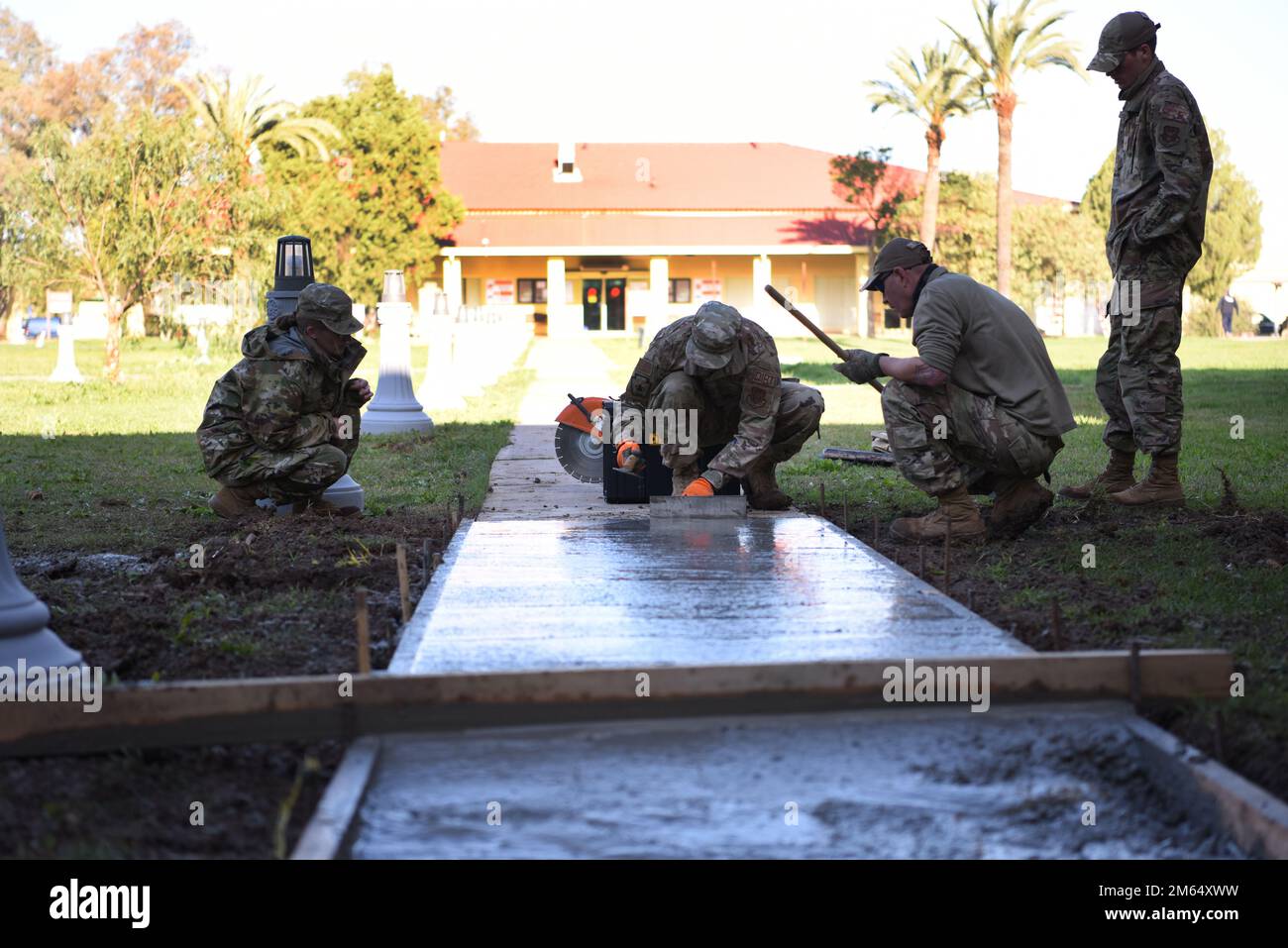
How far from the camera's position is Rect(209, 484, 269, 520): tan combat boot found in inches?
297

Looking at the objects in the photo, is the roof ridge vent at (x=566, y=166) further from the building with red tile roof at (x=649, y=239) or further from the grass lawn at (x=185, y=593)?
the grass lawn at (x=185, y=593)

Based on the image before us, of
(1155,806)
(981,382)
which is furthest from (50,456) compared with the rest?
(1155,806)

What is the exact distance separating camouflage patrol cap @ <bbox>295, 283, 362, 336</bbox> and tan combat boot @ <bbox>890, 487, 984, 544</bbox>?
3.06 metres

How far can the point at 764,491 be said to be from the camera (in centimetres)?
784

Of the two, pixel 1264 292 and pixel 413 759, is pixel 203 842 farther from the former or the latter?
pixel 1264 292

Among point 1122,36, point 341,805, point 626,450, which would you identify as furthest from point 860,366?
point 341,805

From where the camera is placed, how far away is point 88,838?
309cm

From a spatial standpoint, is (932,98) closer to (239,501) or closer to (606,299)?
(606,299)

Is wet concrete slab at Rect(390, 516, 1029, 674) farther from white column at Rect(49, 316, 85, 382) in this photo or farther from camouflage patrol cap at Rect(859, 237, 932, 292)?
white column at Rect(49, 316, 85, 382)

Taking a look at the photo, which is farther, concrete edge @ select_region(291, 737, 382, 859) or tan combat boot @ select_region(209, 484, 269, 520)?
tan combat boot @ select_region(209, 484, 269, 520)

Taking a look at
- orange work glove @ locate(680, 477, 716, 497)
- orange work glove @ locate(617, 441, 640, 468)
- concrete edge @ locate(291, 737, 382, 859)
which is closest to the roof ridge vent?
orange work glove @ locate(617, 441, 640, 468)

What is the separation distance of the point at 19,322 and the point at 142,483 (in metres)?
48.7

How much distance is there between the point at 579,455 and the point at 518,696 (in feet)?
17.0

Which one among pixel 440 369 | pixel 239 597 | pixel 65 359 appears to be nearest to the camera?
pixel 239 597
